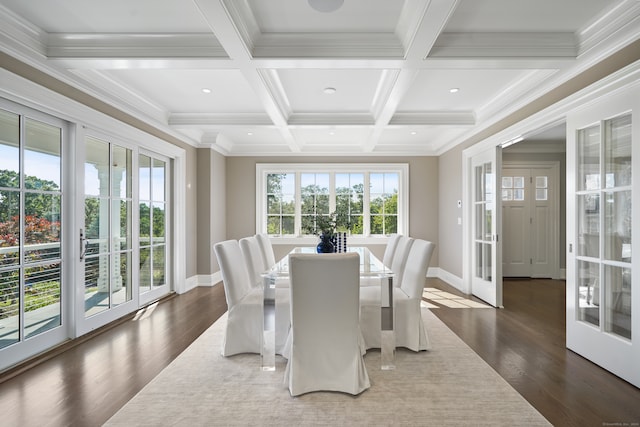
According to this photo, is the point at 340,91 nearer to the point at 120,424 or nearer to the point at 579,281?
the point at 579,281

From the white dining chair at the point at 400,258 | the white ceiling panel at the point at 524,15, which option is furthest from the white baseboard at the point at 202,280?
the white ceiling panel at the point at 524,15

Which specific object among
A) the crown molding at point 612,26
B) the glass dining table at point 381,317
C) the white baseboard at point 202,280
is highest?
the crown molding at point 612,26

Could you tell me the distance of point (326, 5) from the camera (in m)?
2.21

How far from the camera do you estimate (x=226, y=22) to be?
2.16 meters

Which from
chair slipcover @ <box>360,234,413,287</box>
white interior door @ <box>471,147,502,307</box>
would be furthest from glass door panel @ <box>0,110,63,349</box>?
white interior door @ <box>471,147,502,307</box>

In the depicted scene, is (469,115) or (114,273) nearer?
(114,273)

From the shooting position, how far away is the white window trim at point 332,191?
650 centimetres

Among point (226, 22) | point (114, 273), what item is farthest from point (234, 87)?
point (114, 273)

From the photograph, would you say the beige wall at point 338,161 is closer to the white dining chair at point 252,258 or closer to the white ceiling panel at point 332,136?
the white ceiling panel at point 332,136

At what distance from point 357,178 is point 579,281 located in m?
4.22

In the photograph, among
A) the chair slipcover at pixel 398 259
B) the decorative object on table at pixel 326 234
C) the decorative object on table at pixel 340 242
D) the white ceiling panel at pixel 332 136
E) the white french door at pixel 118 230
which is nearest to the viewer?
the white french door at pixel 118 230

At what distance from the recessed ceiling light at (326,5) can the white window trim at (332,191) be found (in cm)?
429

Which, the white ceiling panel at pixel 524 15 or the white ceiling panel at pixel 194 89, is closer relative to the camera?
the white ceiling panel at pixel 524 15

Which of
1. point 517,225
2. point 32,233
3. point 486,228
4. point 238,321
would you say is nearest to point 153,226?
point 32,233
